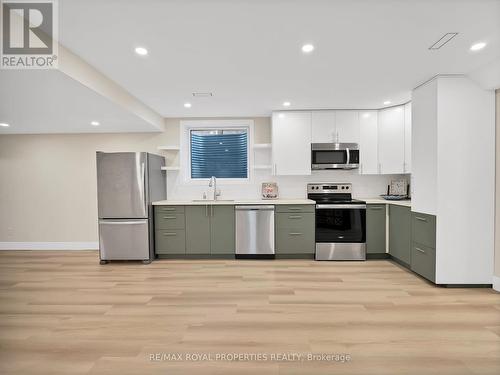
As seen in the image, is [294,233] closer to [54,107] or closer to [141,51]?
[141,51]

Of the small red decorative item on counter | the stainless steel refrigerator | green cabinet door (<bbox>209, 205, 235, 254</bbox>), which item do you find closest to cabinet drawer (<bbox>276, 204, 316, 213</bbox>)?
the small red decorative item on counter

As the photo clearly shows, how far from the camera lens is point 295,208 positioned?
420cm

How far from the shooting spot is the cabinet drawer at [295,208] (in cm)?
418

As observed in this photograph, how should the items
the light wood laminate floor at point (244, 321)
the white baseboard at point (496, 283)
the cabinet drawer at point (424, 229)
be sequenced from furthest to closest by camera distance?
the cabinet drawer at point (424, 229) < the white baseboard at point (496, 283) < the light wood laminate floor at point (244, 321)

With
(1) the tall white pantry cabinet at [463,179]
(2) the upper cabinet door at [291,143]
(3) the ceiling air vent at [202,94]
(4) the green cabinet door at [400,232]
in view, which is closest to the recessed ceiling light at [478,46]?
(1) the tall white pantry cabinet at [463,179]

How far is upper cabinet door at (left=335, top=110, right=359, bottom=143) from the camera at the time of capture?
14.4 feet

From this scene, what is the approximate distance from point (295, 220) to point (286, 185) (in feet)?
2.69

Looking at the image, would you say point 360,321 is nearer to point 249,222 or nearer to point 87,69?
point 249,222

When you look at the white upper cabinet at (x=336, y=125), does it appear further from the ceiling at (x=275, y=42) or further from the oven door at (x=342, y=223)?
the oven door at (x=342, y=223)

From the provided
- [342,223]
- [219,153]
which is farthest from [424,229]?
[219,153]

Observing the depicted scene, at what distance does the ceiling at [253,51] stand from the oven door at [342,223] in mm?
1626

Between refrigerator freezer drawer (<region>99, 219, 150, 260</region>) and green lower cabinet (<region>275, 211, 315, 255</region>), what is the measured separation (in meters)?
2.04

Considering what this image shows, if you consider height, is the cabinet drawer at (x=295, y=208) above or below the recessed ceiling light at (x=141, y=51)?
below

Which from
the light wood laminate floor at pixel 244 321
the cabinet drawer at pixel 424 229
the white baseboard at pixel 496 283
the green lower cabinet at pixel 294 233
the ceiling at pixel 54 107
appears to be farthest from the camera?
the green lower cabinet at pixel 294 233
